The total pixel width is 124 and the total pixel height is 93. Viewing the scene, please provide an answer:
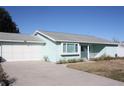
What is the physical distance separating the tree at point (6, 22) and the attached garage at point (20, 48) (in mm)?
14912

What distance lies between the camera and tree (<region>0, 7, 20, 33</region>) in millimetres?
35312

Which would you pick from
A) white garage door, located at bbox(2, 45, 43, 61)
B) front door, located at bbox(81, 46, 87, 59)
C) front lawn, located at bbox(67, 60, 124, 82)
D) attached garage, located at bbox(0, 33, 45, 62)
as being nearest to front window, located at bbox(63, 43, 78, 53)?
front door, located at bbox(81, 46, 87, 59)

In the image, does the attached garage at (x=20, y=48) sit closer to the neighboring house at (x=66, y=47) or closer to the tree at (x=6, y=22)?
the neighboring house at (x=66, y=47)

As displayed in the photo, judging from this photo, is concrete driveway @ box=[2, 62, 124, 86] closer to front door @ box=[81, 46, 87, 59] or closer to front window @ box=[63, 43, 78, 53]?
front window @ box=[63, 43, 78, 53]

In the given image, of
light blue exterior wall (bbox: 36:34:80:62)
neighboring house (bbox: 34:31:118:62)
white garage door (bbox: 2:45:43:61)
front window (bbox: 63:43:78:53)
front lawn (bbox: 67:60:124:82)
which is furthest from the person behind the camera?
front window (bbox: 63:43:78:53)

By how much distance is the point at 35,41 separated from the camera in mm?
21719

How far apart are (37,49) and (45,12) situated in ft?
17.9

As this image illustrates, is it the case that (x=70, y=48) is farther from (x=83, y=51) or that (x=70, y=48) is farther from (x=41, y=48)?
(x=41, y=48)

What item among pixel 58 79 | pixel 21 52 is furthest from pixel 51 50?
pixel 58 79

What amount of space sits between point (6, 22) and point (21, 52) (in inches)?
671

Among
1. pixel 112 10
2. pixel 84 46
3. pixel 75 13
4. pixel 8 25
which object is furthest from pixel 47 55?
pixel 8 25

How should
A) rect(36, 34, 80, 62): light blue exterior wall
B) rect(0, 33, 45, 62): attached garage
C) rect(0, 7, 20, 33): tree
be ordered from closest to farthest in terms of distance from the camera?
rect(0, 33, 45, 62): attached garage < rect(36, 34, 80, 62): light blue exterior wall < rect(0, 7, 20, 33): tree

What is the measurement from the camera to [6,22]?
35.9 meters
